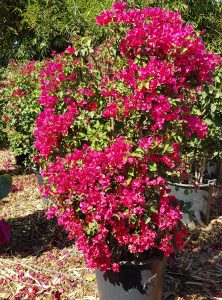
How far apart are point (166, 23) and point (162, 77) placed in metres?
0.29

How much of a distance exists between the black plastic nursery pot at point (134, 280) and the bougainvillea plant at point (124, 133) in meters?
0.07

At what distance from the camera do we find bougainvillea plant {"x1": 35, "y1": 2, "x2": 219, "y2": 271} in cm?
183

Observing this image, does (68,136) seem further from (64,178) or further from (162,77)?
(162,77)

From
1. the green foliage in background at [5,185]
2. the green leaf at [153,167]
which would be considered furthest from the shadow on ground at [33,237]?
the green leaf at [153,167]

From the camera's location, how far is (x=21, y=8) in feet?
30.3

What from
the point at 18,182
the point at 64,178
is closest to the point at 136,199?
the point at 64,178

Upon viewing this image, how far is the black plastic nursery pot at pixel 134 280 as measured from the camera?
6.88 feet

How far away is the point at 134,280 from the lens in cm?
212

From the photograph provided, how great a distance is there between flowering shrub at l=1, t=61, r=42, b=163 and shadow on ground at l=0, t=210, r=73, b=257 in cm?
79

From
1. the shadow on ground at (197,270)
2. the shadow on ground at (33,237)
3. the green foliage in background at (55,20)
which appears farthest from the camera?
the green foliage in background at (55,20)

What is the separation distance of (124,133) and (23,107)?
2150 mm

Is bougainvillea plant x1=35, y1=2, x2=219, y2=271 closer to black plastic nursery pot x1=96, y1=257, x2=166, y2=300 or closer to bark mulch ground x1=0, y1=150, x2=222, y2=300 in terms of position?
black plastic nursery pot x1=96, y1=257, x2=166, y2=300

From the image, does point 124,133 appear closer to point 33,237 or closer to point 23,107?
point 33,237

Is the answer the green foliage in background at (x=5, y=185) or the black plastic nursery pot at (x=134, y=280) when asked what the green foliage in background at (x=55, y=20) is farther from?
the black plastic nursery pot at (x=134, y=280)
